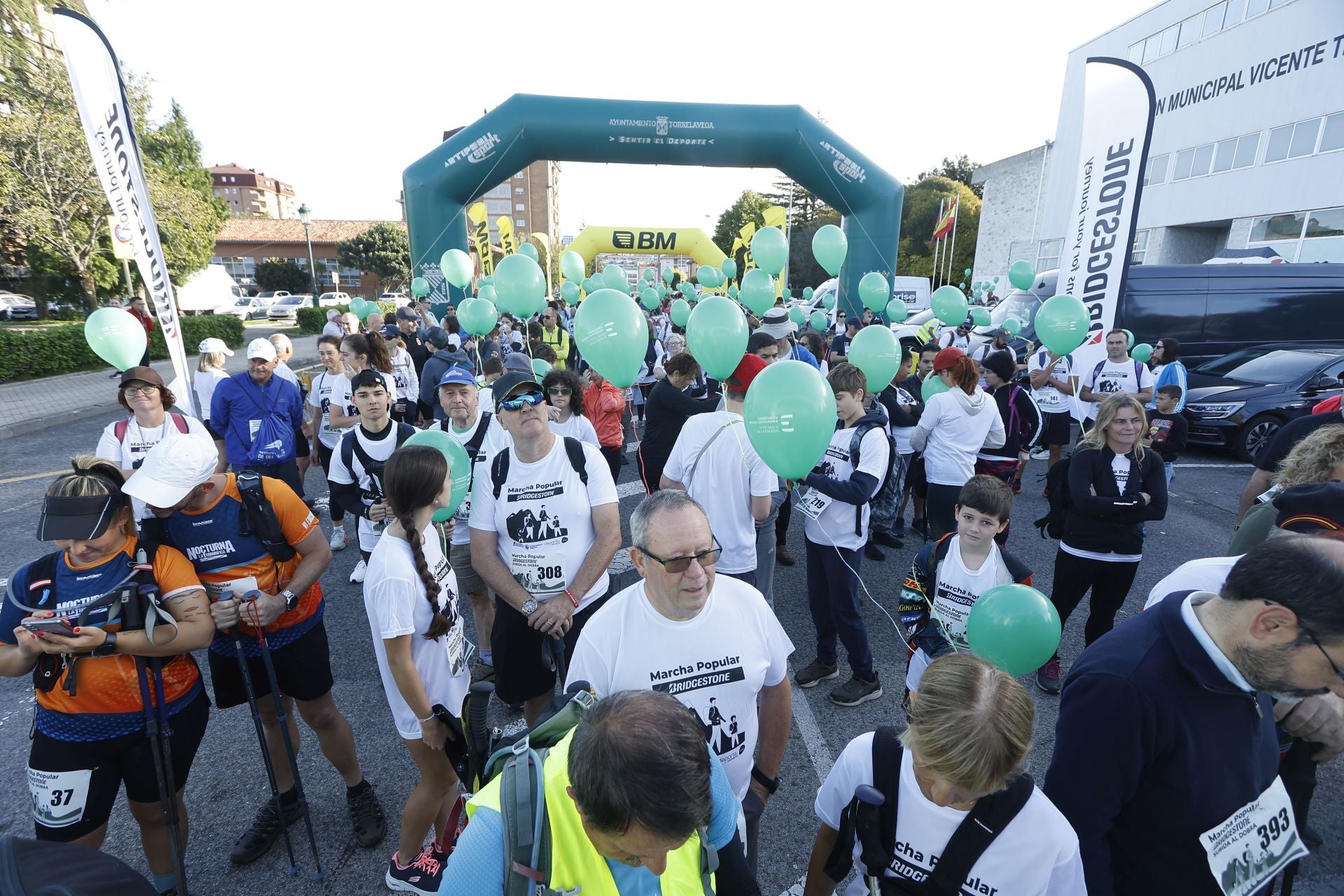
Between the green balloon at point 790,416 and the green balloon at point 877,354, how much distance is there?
1.98 meters

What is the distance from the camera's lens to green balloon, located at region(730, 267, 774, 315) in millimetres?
8086

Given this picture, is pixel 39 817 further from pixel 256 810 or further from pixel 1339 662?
pixel 1339 662

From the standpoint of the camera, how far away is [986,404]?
14.5 ft

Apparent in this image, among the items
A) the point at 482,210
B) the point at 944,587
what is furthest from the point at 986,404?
the point at 482,210

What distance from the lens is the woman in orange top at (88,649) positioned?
77.3 inches

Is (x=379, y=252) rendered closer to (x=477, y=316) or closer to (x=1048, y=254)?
(x=1048, y=254)

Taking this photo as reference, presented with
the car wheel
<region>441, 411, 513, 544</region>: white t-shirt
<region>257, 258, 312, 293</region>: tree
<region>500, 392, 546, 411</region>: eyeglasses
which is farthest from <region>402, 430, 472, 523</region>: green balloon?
<region>257, 258, 312, 293</region>: tree

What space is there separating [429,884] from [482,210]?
559 inches

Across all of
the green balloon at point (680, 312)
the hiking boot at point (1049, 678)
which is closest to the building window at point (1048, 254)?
the green balloon at point (680, 312)

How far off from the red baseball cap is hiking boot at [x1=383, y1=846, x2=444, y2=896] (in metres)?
2.58

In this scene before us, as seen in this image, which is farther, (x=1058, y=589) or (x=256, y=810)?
(x=1058, y=589)

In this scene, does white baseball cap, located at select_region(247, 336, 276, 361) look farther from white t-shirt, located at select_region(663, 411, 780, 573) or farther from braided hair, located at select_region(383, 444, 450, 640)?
white t-shirt, located at select_region(663, 411, 780, 573)

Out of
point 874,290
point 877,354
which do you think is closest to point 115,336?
→ point 877,354

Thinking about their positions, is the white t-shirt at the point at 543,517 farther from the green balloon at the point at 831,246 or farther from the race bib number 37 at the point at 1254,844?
the green balloon at the point at 831,246
